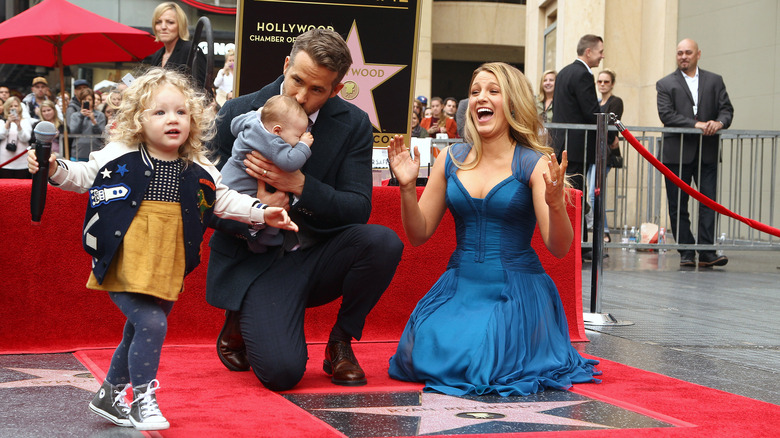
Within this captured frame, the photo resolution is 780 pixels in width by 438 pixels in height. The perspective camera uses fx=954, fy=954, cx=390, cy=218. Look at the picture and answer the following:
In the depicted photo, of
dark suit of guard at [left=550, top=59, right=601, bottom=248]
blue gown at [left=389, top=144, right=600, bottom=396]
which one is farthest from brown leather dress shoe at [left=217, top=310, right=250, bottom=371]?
dark suit of guard at [left=550, top=59, right=601, bottom=248]

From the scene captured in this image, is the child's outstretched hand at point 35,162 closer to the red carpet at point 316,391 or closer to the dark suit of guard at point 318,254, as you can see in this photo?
the red carpet at point 316,391

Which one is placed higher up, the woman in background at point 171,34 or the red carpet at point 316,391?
the woman in background at point 171,34

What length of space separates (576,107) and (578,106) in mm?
22

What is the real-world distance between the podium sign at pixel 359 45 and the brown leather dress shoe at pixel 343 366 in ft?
6.42

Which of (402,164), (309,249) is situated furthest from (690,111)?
(309,249)

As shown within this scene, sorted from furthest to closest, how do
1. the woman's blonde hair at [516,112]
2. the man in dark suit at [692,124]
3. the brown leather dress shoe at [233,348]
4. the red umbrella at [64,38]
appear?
1. the man in dark suit at [692,124]
2. the red umbrella at [64,38]
3. the woman's blonde hair at [516,112]
4. the brown leather dress shoe at [233,348]

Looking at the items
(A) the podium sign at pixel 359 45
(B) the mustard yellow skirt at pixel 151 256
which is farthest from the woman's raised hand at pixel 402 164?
(A) the podium sign at pixel 359 45

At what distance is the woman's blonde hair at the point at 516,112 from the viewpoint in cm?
423

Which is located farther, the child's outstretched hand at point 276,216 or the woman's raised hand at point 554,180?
the woman's raised hand at point 554,180

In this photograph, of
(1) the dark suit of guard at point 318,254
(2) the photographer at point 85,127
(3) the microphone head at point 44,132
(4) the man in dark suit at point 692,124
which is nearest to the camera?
(3) the microphone head at point 44,132

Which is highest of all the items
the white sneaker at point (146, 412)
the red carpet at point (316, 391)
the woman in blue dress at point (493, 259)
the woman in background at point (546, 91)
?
the woman in background at point (546, 91)

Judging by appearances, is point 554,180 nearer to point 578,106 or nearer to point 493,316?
point 493,316

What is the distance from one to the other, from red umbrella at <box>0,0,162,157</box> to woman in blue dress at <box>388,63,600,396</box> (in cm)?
513

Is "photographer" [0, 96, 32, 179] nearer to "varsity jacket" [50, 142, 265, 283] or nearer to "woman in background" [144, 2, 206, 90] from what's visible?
"woman in background" [144, 2, 206, 90]
